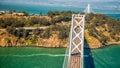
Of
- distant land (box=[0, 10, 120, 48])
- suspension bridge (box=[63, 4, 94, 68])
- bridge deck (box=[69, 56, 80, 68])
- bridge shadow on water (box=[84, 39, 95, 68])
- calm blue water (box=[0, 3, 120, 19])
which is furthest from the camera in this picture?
calm blue water (box=[0, 3, 120, 19])

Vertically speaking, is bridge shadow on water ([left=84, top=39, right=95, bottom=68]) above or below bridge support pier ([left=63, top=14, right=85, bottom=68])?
below

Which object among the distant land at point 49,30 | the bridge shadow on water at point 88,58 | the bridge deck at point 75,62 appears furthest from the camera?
the distant land at point 49,30

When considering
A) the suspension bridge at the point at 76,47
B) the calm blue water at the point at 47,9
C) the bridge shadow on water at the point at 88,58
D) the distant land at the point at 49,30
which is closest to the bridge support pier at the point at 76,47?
the suspension bridge at the point at 76,47

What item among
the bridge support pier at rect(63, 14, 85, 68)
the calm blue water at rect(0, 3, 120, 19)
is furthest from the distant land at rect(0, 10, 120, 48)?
the calm blue water at rect(0, 3, 120, 19)

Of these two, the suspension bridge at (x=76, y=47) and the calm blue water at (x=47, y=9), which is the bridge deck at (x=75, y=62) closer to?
the suspension bridge at (x=76, y=47)

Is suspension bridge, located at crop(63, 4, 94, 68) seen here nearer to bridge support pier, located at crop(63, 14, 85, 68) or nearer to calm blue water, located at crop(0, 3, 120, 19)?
bridge support pier, located at crop(63, 14, 85, 68)

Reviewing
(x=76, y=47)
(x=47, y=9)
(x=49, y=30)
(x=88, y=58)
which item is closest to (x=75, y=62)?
(x=76, y=47)

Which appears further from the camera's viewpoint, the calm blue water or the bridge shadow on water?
the calm blue water

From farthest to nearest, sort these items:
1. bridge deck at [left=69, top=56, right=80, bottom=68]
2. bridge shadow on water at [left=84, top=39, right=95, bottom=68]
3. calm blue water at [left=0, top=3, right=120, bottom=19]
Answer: calm blue water at [left=0, top=3, right=120, bottom=19] < bridge shadow on water at [left=84, top=39, right=95, bottom=68] < bridge deck at [left=69, top=56, right=80, bottom=68]

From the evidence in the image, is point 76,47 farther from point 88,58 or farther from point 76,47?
point 88,58
